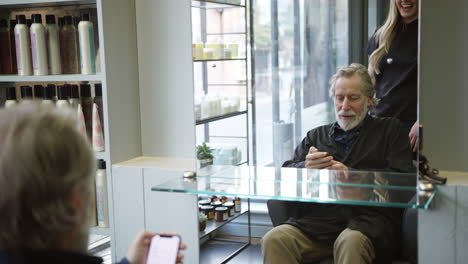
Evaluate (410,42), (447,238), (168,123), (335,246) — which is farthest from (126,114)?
(447,238)

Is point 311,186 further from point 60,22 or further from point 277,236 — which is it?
point 60,22

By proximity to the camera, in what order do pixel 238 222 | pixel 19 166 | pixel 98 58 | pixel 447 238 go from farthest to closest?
pixel 98 58, pixel 238 222, pixel 447 238, pixel 19 166

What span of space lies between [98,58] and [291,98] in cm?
86

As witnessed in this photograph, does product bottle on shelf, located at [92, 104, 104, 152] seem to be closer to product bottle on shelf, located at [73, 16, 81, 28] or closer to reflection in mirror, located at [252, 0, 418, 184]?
product bottle on shelf, located at [73, 16, 81, 28]

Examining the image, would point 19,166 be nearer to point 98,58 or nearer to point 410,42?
point 410,42

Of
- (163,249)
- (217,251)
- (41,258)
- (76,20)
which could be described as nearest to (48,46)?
(76,20)

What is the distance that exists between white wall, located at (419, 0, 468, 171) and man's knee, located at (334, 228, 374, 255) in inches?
15.5

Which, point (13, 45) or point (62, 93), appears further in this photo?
point (13, 45)

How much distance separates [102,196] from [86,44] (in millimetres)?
629

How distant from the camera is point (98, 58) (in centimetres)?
243

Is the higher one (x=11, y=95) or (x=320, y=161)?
(x=11, y=95)

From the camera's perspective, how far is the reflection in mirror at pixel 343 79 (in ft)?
6.31

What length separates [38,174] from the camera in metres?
0.85

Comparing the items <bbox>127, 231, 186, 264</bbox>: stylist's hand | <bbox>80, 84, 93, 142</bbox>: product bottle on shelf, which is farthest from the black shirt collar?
<bbox>80, 84, 93, 142</bbox>: product bottle on shelf
